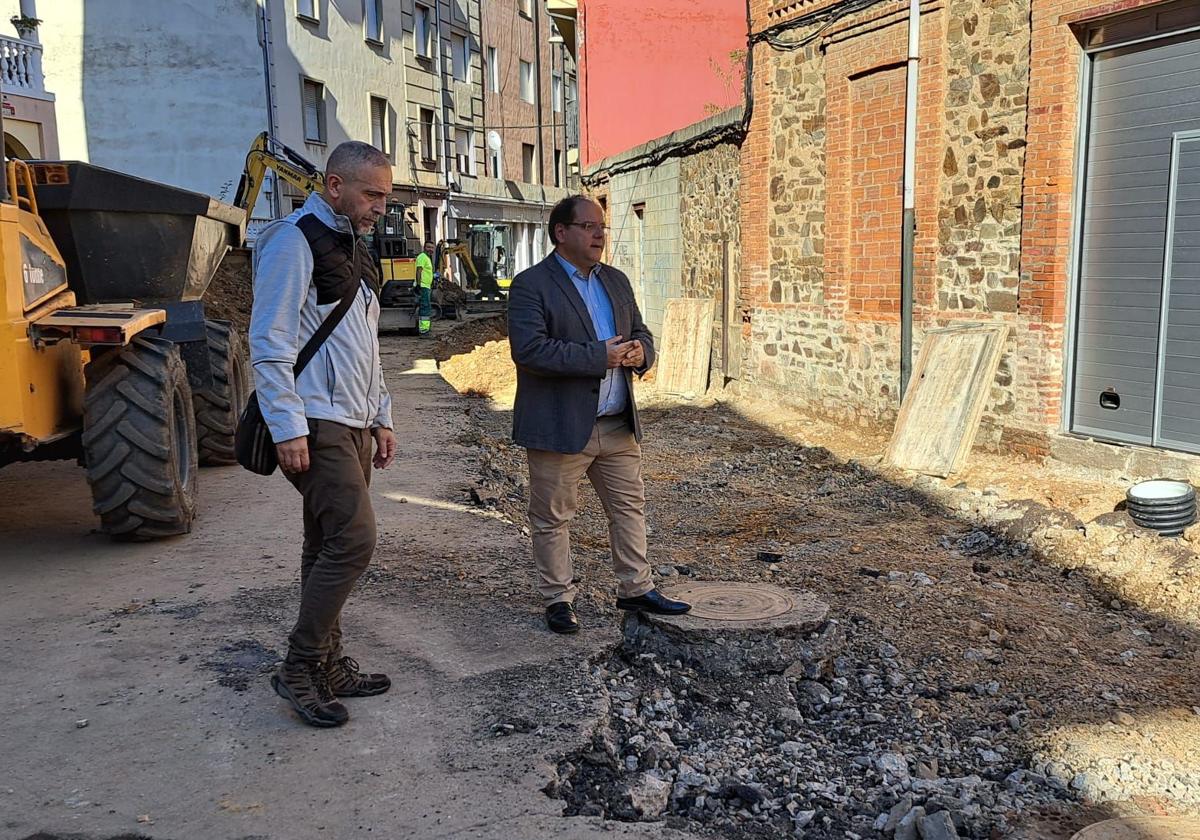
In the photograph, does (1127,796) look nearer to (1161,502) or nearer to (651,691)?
(651,691)

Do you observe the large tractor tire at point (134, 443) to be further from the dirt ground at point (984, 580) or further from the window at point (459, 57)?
the window at point (459, 57)

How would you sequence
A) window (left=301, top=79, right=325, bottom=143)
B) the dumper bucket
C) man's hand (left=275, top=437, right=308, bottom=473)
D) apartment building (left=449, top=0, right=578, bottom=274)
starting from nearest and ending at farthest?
man's hand (left=275, top=437, right=308, bottom=473) → the dumper bucket → window (left=301, top=79, right=325, bottom=143) → apartment building (left=449, top=0, right=578, bottom=274)

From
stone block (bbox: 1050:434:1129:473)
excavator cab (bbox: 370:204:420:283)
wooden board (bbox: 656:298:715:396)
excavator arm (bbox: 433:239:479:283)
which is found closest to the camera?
stone block (bbox: 1050:434:1129:473)

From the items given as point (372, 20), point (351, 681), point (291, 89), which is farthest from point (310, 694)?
point (372, 20)

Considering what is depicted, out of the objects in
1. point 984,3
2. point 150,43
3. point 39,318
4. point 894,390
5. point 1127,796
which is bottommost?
point 1127,796

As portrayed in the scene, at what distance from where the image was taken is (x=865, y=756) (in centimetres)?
343

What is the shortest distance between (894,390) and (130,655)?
7.03 m

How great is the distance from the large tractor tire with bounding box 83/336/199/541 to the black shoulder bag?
234 centimetres

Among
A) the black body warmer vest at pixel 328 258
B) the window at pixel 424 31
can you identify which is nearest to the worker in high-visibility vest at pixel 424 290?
the window at pixel 424 31

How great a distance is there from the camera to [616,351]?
3.98m

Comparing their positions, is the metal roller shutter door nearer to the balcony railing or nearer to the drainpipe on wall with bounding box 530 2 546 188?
the balcony railing

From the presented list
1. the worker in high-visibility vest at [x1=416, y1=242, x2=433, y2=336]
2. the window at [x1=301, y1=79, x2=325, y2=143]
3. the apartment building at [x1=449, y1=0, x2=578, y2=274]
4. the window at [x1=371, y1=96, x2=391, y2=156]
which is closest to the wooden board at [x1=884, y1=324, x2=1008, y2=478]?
the worker in high-visibility vest at [x1=416, y1=242, x2=433, y2=336]

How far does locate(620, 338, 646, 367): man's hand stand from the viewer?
13.2 feet

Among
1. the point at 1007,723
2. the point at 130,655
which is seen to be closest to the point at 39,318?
the point at 130,655
